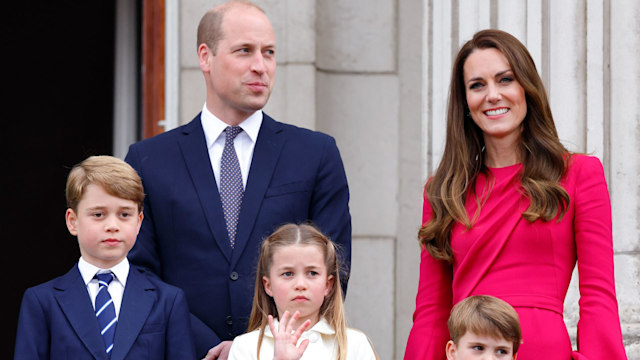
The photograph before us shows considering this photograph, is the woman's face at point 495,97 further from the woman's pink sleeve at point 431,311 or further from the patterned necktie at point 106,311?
the patterned necktie at point 106,311

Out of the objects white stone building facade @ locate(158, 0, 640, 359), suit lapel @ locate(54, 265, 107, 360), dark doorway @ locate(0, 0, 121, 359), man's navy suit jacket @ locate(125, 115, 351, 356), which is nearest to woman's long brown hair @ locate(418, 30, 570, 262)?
man's navy suit jacket @ locate(125, 115, 351, 356)

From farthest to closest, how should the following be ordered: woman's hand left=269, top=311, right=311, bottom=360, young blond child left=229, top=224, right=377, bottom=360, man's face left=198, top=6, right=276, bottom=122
Answer: man's face left=198, top=6, right=276, bottom=122
young blond child left=229, top=224, right=377, bottom=360
woman's hand left=269, top=311, right=311, bottom=360

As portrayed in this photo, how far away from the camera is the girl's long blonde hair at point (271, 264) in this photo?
309 centimetres

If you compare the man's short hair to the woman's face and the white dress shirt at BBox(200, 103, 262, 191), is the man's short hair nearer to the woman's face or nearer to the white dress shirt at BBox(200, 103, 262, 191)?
the white dress shirt at BBox(200, 103, 262, 191)

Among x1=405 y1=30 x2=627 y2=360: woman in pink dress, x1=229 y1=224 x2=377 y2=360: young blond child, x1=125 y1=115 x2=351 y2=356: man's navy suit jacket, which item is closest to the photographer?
x1=405 y1=30 x2=627 y2=360: woman in pink dress

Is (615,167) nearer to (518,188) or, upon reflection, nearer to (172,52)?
(518,188)

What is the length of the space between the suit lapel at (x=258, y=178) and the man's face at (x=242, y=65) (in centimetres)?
12

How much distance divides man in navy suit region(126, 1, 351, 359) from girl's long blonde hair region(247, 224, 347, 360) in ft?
0.48

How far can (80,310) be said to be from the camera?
2.99 m

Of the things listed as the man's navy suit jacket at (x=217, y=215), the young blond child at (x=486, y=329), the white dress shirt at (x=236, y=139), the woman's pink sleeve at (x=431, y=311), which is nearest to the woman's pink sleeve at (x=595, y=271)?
the young blond child at (x=486, y=329)

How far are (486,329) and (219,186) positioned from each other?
1089 mm

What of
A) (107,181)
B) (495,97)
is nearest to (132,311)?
(107,181)

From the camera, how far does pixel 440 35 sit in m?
5.11

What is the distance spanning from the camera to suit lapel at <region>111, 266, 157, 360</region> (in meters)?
2.97
